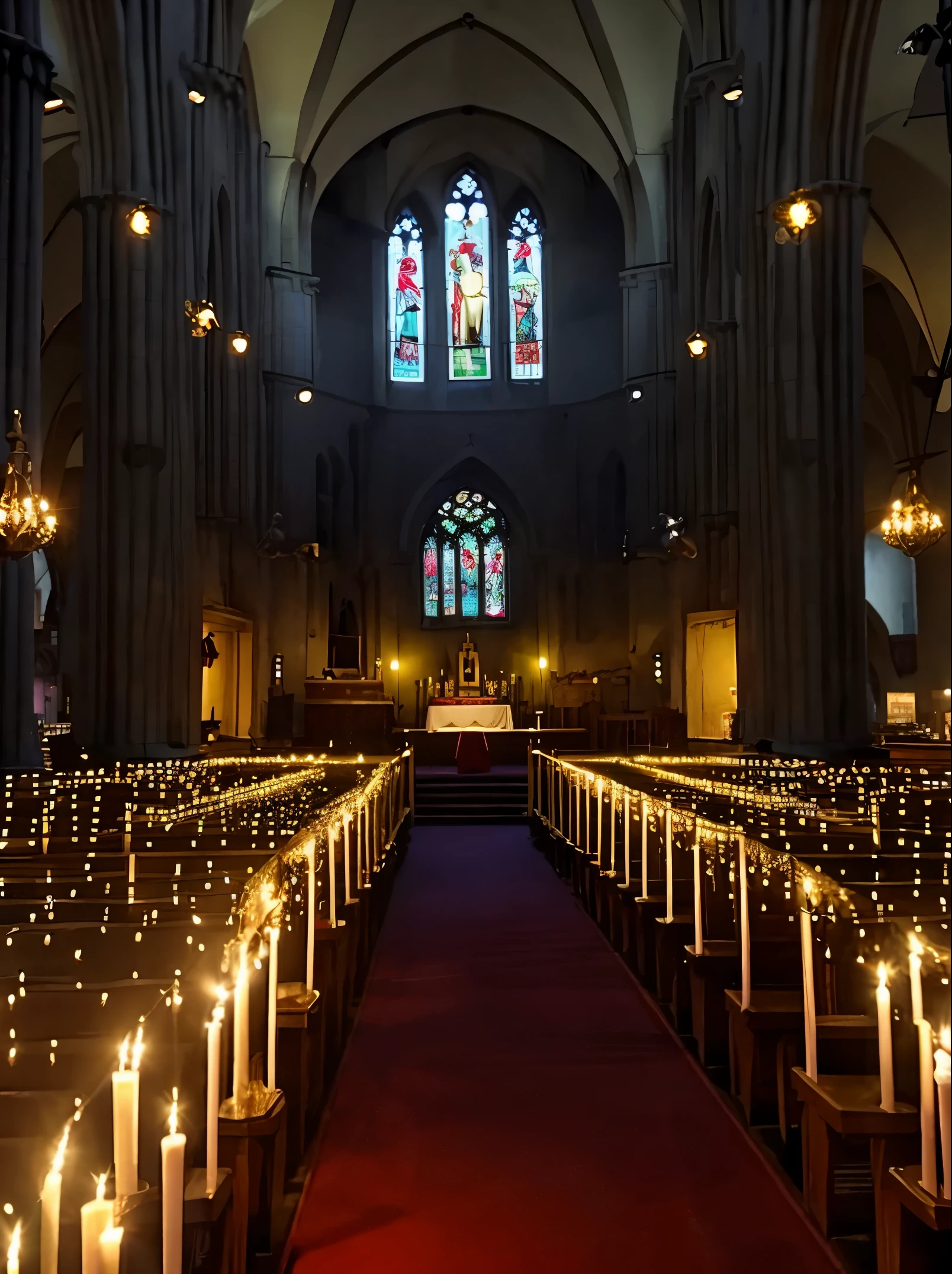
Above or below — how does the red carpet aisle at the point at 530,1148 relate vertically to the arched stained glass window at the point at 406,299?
below

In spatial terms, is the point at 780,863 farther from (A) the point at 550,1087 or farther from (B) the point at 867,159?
(B) the point at 867,159

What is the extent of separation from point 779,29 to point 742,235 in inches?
93.8

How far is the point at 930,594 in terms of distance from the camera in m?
20.5

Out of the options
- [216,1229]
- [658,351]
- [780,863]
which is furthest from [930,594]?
[216,1229]

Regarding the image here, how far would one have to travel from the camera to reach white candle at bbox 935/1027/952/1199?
1836mm

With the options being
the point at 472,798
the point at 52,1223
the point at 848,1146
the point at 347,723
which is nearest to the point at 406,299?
the point at 347,723

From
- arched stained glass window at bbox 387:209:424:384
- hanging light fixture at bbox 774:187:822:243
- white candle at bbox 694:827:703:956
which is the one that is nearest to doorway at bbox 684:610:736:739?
hanging light fixture at bbox 774:187:822:243

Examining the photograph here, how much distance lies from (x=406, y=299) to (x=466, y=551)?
5888 mm

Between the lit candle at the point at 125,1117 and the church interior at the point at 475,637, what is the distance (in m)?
A: 0.01

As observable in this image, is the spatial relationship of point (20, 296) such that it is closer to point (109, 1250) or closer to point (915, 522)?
point (915, 522)

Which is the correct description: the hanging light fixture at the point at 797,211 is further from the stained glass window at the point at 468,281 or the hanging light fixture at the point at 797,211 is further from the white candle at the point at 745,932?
the stained glass window at the point at 468,281

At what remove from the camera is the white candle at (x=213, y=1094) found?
6.53 ft

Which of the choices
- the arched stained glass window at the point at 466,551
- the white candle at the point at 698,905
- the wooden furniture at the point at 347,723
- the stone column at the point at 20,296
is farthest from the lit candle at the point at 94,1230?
the arched stained glass window at the point at 466,551

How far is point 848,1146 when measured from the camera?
3014 mm
